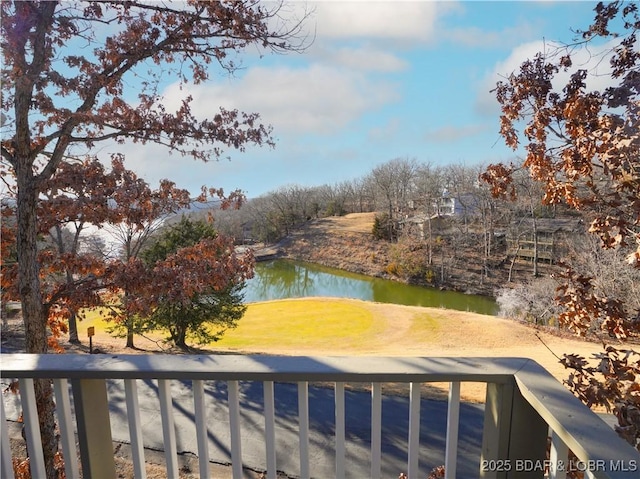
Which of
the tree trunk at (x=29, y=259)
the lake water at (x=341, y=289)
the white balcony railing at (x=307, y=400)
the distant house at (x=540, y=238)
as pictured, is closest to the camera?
A: the white balcony railing at (x=307, y=400)

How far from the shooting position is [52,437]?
2998 millimetres

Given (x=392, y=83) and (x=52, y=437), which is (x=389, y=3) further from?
(x=52, y=437)

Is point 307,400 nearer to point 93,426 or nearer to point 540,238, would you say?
point 93,426

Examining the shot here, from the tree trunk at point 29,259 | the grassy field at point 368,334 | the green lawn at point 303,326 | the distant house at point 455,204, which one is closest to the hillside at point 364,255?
the distant house at point 455,204

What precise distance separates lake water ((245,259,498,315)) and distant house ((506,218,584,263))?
2.56m

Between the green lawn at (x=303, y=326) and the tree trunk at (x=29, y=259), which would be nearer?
the tree trunk at (x=29, y=259)

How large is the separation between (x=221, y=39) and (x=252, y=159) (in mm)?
1237

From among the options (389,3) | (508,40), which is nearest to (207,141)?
(389,3)

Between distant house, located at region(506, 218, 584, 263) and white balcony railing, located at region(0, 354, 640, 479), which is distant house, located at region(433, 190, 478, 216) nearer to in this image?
distant house, located at region(506, 218, 584, 263)

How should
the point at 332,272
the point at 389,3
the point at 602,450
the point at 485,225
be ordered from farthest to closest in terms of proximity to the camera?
the point at 332,272, the point at 485,225, the point at 389,3, the point at 602,450

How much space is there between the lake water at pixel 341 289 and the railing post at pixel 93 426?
14.1 metres

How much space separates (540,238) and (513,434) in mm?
16863

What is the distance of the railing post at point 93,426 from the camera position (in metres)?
1.02

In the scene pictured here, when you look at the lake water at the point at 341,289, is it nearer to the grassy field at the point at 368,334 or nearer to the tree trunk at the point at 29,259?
the grassy field at the point at 368,334
